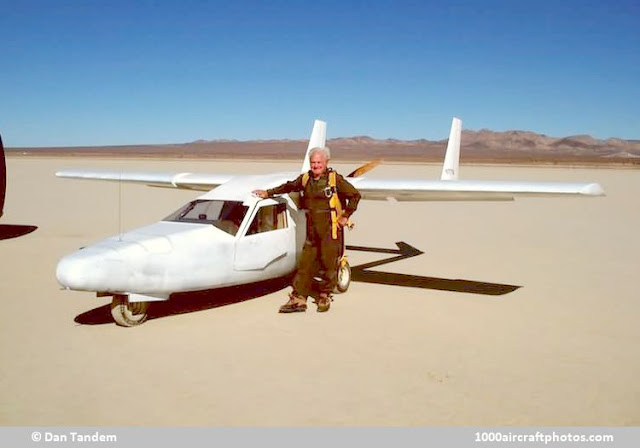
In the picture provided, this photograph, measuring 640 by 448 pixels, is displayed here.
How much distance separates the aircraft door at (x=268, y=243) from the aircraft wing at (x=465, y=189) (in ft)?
5.37

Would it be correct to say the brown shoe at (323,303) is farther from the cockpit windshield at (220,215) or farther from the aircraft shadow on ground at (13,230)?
the aircraft shadow on ground at (13,230)

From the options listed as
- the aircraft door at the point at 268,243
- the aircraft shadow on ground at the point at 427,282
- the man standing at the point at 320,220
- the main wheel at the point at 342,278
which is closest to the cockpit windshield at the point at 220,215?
the aircraft door at the point at 268,243

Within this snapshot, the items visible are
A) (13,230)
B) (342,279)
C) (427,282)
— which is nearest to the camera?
(342,279)

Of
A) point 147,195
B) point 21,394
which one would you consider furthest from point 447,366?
point 147,195

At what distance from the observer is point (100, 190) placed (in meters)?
34.2

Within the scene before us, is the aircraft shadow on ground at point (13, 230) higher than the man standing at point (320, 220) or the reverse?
the reverse

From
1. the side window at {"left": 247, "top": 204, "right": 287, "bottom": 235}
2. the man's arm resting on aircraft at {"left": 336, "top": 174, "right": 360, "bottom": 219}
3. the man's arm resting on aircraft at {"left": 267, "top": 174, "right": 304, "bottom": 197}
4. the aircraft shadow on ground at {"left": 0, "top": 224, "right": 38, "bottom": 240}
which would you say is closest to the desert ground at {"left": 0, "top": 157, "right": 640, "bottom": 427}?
the side window at {"left": 247, "top": 204, "right": 287, "bottom": 235}

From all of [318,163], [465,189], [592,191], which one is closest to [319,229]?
[318,163]

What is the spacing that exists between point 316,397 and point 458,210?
21577mm

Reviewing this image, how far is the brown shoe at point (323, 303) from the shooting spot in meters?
8.99

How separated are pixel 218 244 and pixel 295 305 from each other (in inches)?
60.8

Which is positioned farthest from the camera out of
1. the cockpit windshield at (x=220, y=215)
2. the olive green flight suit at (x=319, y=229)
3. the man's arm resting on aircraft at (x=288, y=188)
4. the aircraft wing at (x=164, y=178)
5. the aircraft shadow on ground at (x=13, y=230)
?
the aircraft shadow on ground at (x=13, y=230)

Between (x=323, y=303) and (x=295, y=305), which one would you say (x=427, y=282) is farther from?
(x=295, y=305)

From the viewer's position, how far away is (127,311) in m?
7.92
